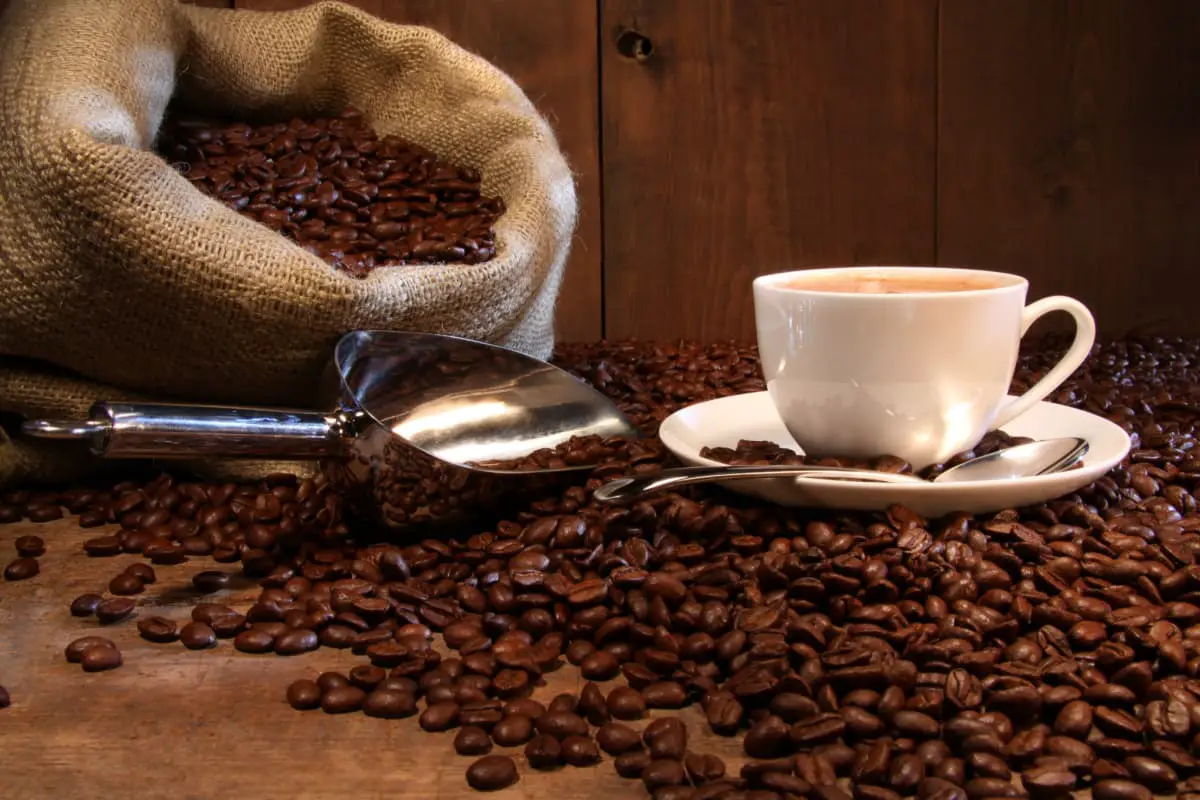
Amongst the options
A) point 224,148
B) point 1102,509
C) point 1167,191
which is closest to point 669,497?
point 1102,509

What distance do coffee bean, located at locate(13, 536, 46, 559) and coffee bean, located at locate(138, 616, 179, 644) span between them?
27 centimetres

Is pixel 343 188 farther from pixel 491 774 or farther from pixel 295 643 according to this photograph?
pixel 491 774

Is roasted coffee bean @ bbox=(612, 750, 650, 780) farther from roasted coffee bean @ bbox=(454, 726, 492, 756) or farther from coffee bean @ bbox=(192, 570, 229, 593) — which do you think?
coffee bean @ bbox=(192, 570, 229, 593)

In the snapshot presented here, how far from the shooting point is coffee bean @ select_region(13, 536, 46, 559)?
4.00 ft

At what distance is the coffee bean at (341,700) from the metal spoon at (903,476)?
294 millimetres

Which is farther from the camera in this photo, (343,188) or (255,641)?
(343,188)

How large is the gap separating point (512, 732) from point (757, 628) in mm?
220

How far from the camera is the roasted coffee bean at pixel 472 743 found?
0.82m

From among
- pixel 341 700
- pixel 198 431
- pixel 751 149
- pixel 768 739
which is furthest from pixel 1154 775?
pixel 751 149

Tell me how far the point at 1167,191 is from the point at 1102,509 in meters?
1.44

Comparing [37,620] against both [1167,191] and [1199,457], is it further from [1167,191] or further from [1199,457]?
[1167,191]

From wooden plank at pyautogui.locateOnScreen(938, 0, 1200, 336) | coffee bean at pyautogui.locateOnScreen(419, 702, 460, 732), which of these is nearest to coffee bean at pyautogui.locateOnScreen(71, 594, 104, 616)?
coffee bean at pyautogui.locateOnScreen(419, 702, 460, 732)

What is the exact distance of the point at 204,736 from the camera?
0.84 metres

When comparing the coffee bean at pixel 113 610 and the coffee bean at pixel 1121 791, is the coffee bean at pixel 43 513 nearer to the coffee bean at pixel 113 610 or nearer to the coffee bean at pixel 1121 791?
the coffee bean at pixel 113 610
